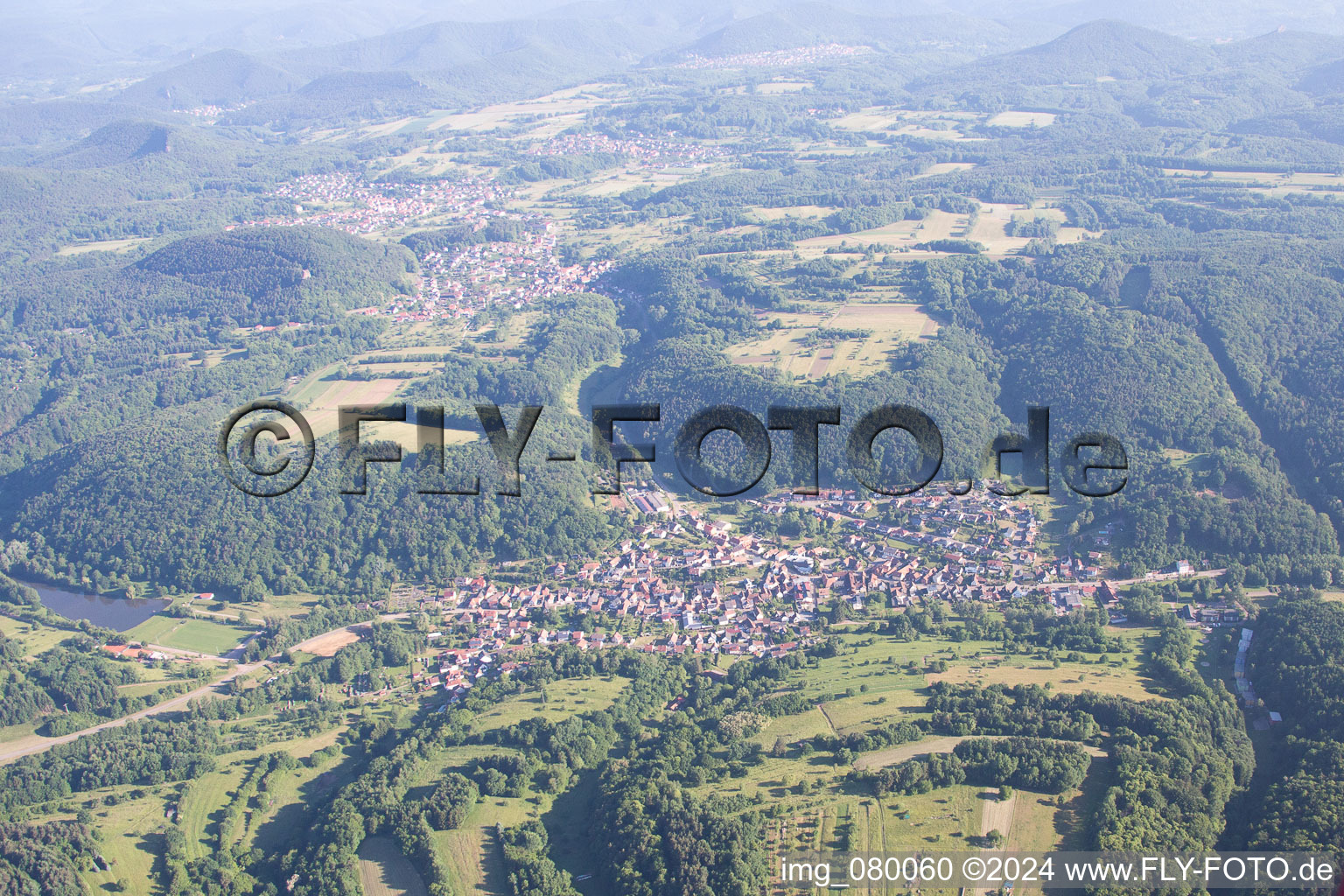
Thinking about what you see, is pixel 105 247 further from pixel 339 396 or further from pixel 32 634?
pixel 32 634

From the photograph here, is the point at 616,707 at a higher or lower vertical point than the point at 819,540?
lower

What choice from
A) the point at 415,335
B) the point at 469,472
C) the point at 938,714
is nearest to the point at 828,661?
the point at 938,714

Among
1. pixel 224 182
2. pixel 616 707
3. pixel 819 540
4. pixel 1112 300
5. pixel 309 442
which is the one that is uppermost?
pixel 224 182

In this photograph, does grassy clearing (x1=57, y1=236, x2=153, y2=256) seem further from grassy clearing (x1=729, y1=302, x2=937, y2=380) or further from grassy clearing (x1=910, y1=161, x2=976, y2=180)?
grassy clearing (x1=910, y1=161, x2=976, y2=180)

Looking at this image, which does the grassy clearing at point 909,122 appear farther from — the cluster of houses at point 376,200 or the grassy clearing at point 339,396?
the grassy clearing at point 339,396

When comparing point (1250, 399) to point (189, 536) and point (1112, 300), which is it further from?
point (189, 536)

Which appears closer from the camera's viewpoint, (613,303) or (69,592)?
(69,592)

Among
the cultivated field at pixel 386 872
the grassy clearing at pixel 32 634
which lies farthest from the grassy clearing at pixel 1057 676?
the grassy clearing at pixel 32 634
